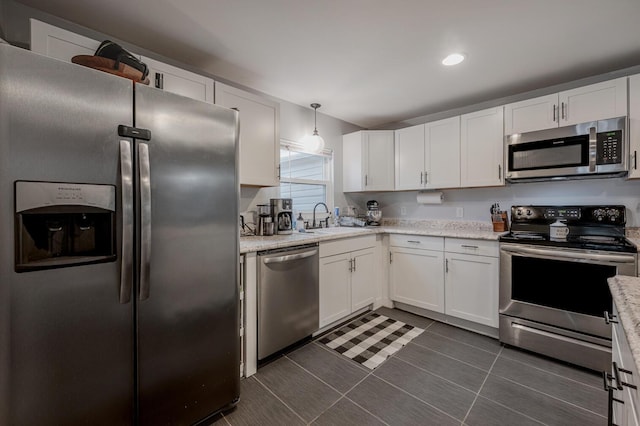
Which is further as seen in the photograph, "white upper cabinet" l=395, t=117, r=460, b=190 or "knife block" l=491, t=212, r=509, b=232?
"white upper cabinet" l=395, t=117, r=460, b=190

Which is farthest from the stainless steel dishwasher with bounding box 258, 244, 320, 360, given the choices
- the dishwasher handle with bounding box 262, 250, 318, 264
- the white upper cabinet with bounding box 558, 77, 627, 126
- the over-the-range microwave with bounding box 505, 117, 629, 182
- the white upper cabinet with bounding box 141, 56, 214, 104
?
the white upper cabinet with bounding box 558, 77, 627, 126

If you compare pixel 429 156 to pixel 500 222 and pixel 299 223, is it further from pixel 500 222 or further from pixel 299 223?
pixel 299 223

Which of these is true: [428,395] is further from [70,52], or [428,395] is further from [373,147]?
[70,52]

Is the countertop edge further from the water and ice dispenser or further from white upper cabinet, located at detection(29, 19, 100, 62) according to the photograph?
white upper cabinet, located at detection(29, 19, 100, 62)

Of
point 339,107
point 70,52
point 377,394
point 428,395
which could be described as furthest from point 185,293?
point 339,107

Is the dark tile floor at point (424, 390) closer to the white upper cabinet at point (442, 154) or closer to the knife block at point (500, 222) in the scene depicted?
the knife block at point (500, 222)

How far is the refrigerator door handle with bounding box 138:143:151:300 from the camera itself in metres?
1.23

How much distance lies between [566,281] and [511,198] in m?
1.05

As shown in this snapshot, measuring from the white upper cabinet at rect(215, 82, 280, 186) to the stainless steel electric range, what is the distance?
219cm

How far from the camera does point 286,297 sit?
2193mm

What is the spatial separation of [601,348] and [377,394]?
5.38 ft

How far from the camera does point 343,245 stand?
2715 mm

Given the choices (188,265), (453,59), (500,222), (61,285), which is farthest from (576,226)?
(61,285)

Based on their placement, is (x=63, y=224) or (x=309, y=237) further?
(x=309, y=237)
